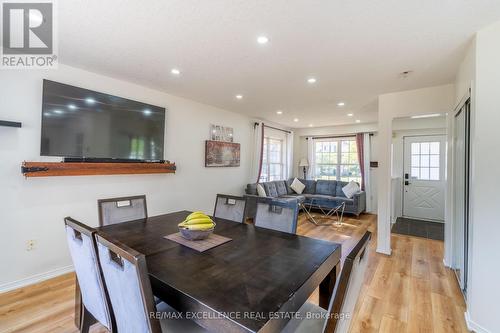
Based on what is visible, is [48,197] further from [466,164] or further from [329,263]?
[466,164]

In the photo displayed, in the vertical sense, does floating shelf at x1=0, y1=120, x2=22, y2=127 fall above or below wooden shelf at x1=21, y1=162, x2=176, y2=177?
above

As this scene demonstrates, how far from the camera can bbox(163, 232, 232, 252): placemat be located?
1549mm

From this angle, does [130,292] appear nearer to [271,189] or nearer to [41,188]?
[41,188]

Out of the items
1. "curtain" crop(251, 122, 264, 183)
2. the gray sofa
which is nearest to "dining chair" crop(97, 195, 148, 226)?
the gray sofa

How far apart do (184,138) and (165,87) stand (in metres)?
0.91

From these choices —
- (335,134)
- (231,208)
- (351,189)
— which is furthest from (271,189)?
(231,208)

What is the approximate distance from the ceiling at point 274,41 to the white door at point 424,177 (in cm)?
291

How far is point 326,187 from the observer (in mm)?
6551

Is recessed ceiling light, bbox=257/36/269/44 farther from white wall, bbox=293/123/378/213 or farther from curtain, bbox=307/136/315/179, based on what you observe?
curtain, bbox=307/136/315/179

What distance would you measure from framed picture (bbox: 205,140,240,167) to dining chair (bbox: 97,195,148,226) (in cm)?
211

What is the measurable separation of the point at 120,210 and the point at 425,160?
635 cm

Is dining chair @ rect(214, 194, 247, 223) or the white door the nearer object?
dining chair @ rect(214, 194, 247, 223)

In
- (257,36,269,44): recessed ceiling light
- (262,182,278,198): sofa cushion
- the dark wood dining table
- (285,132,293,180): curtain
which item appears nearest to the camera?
the dark wood dining table

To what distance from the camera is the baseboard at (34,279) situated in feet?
7.69
